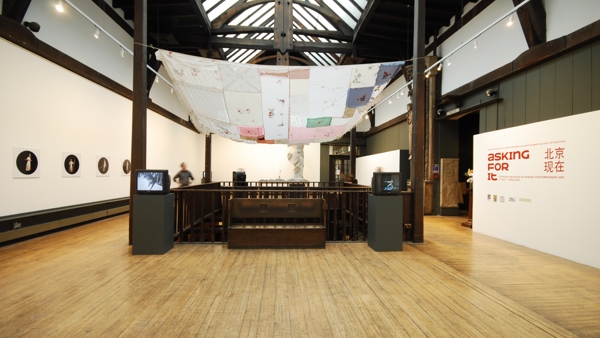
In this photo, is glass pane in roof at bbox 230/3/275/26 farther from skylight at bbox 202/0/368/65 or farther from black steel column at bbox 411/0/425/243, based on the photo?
black steel column at bbox 411/0/425/243

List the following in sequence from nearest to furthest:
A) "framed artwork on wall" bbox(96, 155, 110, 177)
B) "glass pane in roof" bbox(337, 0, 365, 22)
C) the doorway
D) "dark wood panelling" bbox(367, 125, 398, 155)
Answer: "framed artwork on wall" bbox(96, 155, 110, 177), "glass pane in roof" bbox(337, 0, 365, 22), "dark wood panelling" bbox(367, 125, 398, 155), the doorway

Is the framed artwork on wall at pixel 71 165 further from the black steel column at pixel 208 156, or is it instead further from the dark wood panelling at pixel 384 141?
the dark wood panelling at pixel 384 141

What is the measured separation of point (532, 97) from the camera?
5.26 meters

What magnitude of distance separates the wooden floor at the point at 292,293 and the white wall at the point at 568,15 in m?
3.71

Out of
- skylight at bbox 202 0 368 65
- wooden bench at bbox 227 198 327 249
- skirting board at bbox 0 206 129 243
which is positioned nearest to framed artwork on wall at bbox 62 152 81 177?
skirting board at bbox 0 206 129 243

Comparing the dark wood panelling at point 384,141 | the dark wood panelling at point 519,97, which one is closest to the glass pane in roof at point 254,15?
the dark wood panelling at point 384,141

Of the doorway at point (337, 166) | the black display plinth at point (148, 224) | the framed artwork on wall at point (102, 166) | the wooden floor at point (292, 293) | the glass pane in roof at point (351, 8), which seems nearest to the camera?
the wooden floor at point (292, 293)

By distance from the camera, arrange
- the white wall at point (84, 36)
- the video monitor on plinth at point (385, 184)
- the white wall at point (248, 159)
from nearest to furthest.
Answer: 1. the video monitor on plinth at point (385, 184)
2. the white wall at point (84, 36)
3. the white wall at point (248, 159)

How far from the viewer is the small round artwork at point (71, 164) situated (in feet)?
17.9

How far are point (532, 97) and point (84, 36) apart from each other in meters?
9.39

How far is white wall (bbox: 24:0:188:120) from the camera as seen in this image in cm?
488

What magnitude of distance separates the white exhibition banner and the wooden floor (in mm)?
392

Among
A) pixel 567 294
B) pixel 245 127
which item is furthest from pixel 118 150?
pixel 567 294

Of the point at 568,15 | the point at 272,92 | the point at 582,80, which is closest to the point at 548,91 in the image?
the point at 582,80
